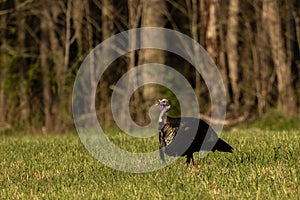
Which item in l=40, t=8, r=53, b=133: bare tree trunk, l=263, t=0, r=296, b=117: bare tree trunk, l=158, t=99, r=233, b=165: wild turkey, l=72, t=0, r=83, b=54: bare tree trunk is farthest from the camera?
l=72, t=0, r=83, b=54: bare tree trunk

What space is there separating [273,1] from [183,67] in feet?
21.0

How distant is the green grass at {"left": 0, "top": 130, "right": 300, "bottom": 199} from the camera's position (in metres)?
7.26

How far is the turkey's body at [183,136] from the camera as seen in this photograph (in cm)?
865

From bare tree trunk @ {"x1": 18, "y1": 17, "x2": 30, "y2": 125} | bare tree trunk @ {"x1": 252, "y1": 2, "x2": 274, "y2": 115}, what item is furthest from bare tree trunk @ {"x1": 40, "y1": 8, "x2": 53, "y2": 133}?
bare tree trunk @ {"x1": 252, "y1": 2, "x2": 274, "y2": 115}

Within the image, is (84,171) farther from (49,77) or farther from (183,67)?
(183,67)

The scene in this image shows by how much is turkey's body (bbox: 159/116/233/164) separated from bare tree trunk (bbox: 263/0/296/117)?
1193 centimetres

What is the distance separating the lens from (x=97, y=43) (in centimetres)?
2373

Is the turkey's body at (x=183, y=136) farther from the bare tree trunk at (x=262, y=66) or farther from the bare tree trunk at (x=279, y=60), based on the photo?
the bare tree trunk at (x=262, y=66)

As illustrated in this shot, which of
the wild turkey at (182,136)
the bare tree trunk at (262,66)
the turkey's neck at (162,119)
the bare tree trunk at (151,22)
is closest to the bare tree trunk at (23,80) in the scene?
the bare tree trunk at (151,22)

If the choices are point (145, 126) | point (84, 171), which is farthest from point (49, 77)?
point (84, 171)

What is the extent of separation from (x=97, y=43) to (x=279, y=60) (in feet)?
18.7

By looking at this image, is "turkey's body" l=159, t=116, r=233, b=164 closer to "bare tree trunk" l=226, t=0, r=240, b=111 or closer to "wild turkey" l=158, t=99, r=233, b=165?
"wild turkey" l=158, t=99, r=233, b=165

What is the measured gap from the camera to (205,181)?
305 inches

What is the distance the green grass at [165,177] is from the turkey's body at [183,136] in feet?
0.72
